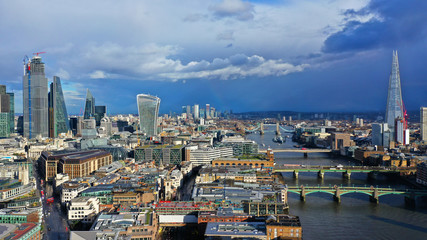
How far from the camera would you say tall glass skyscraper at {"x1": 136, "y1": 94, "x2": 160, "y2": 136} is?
63.2 meters

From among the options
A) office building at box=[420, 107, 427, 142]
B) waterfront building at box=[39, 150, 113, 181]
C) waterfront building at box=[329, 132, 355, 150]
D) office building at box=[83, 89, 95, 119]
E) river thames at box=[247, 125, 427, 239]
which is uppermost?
office building at box=[83, 89, 95, 119]

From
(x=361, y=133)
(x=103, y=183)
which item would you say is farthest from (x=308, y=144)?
(x=103, y=183)

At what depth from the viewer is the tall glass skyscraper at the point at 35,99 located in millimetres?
62312

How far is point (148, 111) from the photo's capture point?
64.3 meters

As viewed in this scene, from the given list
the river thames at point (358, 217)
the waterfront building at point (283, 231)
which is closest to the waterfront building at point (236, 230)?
the waterfront building at point (283, 231)

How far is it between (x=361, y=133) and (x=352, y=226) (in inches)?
2486

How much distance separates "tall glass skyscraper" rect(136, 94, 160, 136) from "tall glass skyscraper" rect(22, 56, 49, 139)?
52.6 ft

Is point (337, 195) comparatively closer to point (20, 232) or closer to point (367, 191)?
point (367, 191)

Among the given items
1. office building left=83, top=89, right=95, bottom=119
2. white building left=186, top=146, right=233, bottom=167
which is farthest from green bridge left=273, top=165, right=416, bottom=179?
office building left=83, top=89, right=95, bottom=119

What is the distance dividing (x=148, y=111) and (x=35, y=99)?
61.9 ft

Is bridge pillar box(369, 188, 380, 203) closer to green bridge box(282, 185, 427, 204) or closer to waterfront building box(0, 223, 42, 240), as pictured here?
green bridge box(282, 185, 427, 204)

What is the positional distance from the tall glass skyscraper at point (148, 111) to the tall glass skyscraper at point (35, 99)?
1604 cm

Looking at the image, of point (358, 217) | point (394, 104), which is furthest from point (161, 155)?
point (394, 104)

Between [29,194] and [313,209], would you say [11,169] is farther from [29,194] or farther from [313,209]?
[313,209]
